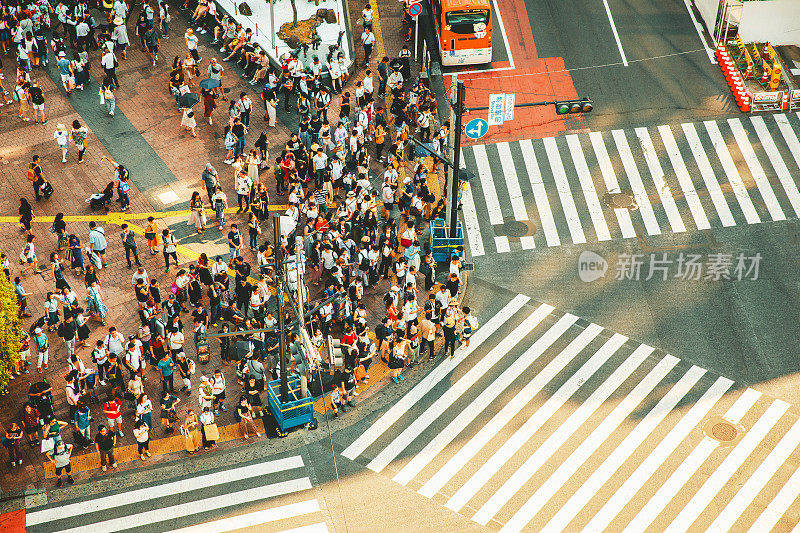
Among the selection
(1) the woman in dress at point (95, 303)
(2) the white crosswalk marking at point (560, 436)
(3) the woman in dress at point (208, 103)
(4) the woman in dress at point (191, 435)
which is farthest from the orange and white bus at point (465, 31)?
(4) the woman in dress at point (191, 435)

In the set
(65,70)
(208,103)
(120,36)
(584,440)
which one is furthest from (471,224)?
(65,70)

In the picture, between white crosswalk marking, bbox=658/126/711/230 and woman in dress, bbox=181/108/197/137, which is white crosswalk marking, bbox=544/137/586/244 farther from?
woman in dress, bbox=181/108/197/137

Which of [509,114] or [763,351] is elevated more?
[509,114]

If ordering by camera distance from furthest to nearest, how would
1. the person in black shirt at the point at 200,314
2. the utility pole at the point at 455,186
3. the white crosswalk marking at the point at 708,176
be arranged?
the white crosswalk marking at the point at 708,176
the utility pole at the point at 455,186
the person in black shirt at the point at 200,314

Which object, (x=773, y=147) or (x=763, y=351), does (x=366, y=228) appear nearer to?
(x=763, y=351)

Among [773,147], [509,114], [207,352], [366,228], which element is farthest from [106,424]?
[773,147]

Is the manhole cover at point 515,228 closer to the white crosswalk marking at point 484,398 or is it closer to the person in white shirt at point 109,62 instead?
the white crosswalk marking at point 484,398
